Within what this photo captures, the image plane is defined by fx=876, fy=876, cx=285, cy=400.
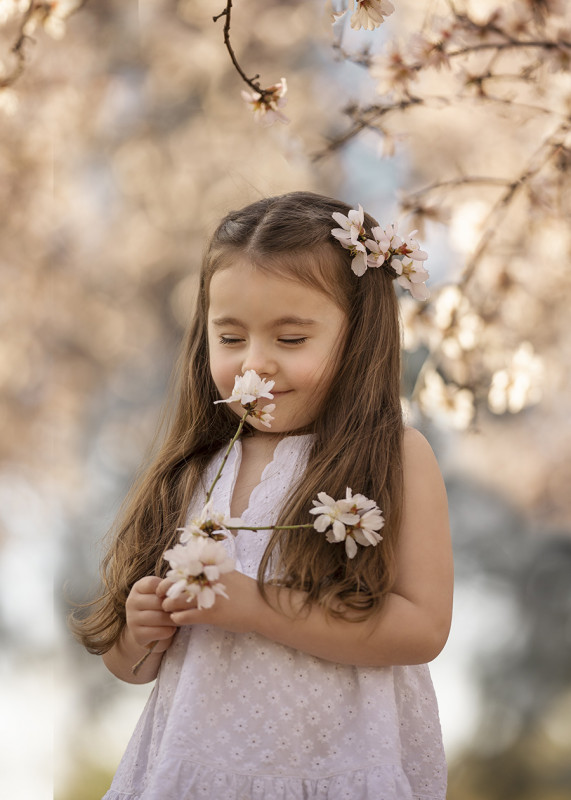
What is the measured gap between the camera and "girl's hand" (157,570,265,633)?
0.88 meters

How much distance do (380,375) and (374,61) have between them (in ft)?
4.42

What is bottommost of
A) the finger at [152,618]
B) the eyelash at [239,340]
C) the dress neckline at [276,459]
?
the finger at [152,618]

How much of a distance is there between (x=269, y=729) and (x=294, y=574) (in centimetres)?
16

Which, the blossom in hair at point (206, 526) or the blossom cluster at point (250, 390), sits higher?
the blossom cluster at point (250, 390)

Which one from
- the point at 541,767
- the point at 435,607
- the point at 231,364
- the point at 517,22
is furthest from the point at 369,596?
the point at 517,22

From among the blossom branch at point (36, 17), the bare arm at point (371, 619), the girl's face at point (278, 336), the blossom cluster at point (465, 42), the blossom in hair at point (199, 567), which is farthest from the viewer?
the blossom branch at point (36, 17)

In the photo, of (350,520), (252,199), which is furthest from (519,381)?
(350,520)

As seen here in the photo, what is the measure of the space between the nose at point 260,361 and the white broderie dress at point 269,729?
0.48ft

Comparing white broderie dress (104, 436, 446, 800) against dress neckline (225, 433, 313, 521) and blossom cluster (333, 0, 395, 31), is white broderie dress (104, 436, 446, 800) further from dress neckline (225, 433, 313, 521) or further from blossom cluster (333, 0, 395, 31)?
blossom cluster (333, 0, 395, 31)

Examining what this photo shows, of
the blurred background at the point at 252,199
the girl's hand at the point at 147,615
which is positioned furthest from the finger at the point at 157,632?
the blurred background at the point at 252,199

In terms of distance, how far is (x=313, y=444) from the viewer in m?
1.05

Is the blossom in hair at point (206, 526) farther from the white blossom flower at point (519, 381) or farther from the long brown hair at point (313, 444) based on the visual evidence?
the white blossom flower at point (519, 381)

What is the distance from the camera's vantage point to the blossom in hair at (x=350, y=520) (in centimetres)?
87

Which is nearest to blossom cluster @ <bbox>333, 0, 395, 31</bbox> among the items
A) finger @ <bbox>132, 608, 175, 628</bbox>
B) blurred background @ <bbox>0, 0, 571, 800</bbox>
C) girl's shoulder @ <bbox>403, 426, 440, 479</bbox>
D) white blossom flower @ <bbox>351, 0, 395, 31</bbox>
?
white blossom flower @ <bbox>351, 0, 395, 31</bbox>
